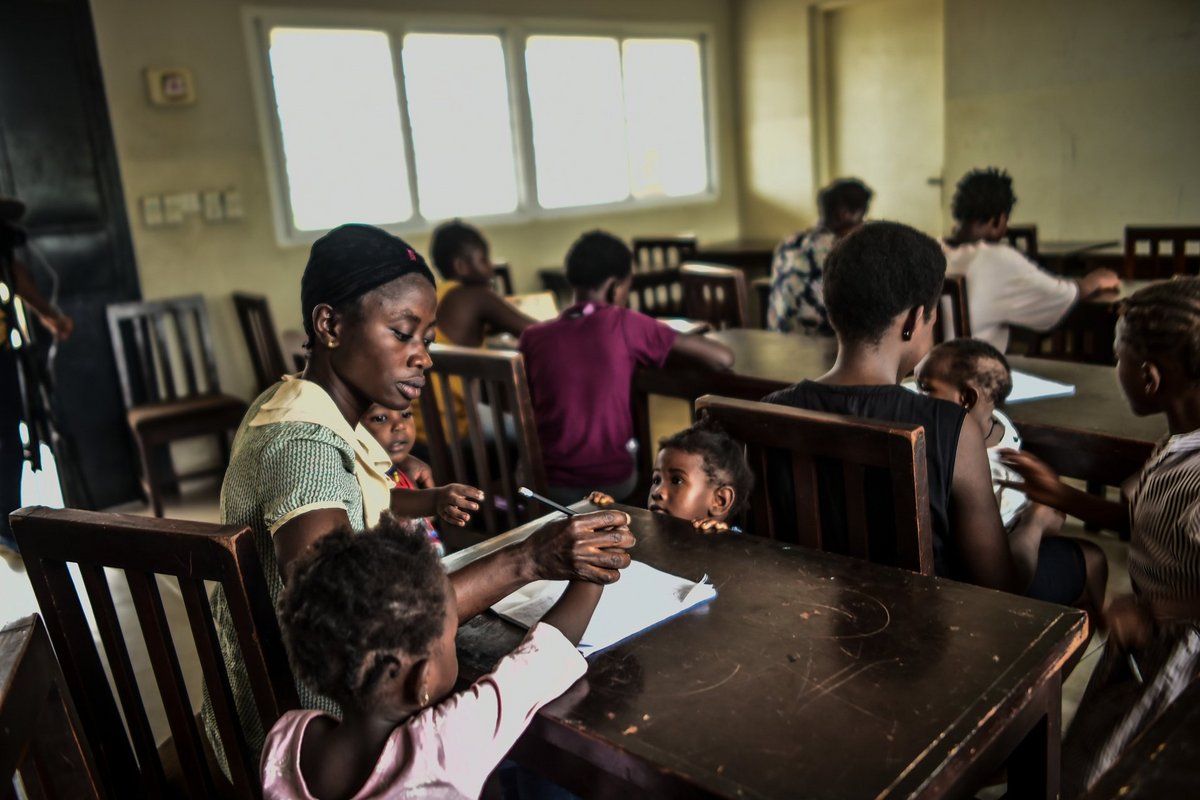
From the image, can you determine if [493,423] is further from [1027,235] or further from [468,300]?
[1027,235]

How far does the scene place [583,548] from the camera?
3.39 ft

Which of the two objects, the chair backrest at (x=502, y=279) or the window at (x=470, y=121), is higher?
the window at (x=470, y=121)

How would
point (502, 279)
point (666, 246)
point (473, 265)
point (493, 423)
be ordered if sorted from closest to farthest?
point (493, 423)
point (473, 265)
point (502, 279)
point (666, 246)

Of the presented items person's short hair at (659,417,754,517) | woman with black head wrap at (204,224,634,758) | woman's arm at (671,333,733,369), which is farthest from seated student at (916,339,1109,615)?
woman with black head wrap at (204,224,634,758)

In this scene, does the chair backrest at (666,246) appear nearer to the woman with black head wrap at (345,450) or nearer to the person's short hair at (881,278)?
the person's short hair at (881,278)

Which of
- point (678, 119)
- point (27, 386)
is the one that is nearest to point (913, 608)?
point (27, 386)

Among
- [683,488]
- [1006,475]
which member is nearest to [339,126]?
[683,488]

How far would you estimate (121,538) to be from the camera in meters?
0.98

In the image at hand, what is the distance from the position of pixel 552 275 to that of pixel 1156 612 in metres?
4.50

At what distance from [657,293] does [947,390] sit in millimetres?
3609

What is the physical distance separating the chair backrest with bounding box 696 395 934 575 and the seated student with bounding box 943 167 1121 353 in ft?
5.52

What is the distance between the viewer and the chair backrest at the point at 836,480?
1.19 metres

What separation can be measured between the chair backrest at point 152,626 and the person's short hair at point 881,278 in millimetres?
1015

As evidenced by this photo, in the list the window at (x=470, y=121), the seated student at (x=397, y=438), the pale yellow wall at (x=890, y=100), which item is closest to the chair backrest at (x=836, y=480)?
the seated student at (x=397, y=438)
